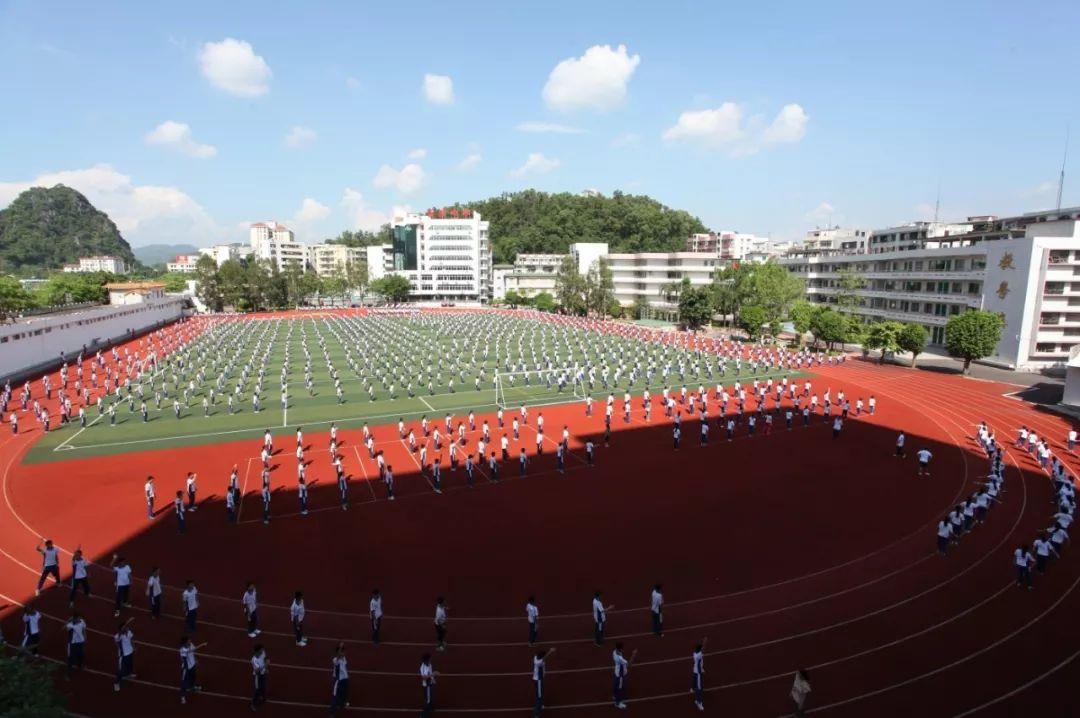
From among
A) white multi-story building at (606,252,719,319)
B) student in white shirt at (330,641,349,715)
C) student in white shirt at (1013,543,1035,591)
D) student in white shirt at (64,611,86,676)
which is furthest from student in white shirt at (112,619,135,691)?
white multi-story building at (606,252,719,319)

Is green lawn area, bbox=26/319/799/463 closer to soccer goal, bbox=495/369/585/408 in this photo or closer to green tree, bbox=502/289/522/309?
soccer goal, bbox=495/369/585/408

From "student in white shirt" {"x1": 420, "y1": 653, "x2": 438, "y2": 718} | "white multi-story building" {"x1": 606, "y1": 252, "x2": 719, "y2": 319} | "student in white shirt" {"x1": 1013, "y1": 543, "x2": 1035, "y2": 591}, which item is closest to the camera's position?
"student in white shirt" {"x1": 420, "y1": 653, "x2": 438, "y2": 718}

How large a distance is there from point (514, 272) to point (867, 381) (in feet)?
237

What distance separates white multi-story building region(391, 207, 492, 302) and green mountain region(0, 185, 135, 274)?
108 meters

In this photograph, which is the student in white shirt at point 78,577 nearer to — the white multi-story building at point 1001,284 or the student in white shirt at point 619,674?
the student in white shirt at point 619,674

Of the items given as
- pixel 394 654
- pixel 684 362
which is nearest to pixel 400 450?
pixel 394 654

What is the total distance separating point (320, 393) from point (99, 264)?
532ft

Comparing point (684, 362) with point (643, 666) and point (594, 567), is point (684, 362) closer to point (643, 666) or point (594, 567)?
point (594, 567)

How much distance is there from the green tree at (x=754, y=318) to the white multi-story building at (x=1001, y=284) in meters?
10.7

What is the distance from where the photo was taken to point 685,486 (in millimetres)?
19031

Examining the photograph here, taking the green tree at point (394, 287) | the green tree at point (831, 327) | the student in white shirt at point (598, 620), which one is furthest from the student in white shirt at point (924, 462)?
the green tree at point (394, 287)

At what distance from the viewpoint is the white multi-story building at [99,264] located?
150125 mm

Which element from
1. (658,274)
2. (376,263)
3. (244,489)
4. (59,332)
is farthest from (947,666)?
(376,263)

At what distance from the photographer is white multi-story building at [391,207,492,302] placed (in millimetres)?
101562
